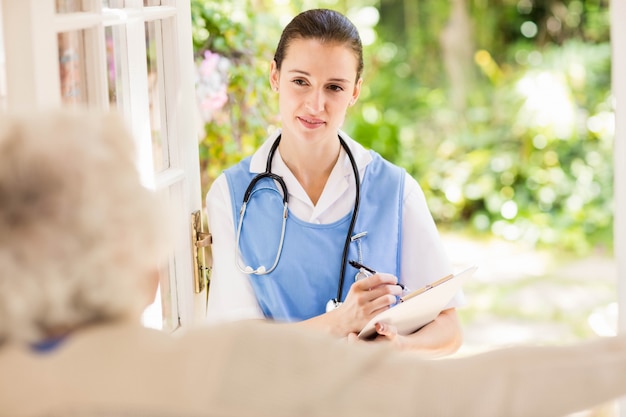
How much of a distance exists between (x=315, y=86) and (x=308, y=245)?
1.35 feet

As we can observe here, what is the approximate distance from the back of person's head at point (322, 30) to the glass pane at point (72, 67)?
626 millimetres

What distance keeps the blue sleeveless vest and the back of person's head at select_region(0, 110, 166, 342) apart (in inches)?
45.2

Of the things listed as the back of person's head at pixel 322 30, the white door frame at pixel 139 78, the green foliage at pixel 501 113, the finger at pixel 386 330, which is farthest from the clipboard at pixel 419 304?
the green foliage at pixel 501 113

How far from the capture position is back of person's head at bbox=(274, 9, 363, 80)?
2.22 metres

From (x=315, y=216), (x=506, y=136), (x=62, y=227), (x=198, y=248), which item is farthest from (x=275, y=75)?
(x=506, y=136)

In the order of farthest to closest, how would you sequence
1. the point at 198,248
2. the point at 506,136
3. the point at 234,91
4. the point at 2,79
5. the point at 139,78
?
the point at 506,136
the point at 234,91
the point at 198,248
the point at 139,78
the point at 2,79

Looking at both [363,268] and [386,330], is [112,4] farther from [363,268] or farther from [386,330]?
[386,330]

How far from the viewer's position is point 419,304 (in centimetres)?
200

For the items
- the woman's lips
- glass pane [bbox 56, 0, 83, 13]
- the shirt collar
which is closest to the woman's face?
the woman's lips

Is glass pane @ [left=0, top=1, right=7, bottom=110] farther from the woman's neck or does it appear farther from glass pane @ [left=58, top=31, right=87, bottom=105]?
the woman's neck

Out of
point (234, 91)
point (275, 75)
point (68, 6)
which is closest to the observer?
point (68, 6)

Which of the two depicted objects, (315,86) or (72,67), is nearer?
(72,67)

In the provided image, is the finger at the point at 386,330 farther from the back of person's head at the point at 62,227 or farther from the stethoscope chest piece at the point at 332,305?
the back of person's head at the point at 62,227

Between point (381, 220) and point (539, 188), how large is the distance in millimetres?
4363
